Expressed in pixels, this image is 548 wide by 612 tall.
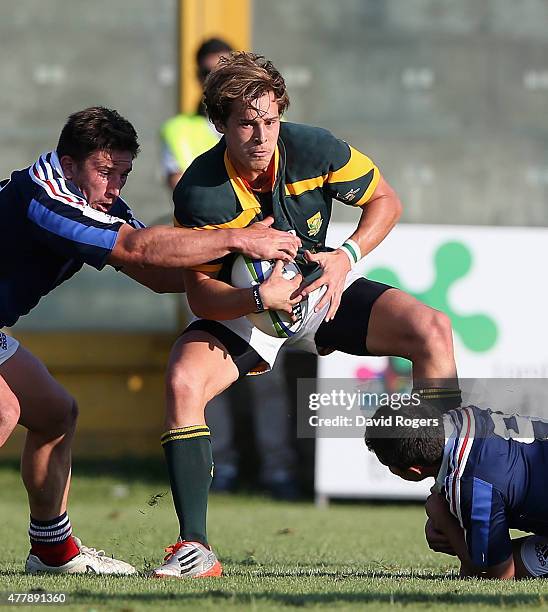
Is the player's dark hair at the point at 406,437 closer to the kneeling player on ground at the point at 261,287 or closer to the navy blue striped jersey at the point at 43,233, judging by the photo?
the kneeling player on ground at the point at 261,287

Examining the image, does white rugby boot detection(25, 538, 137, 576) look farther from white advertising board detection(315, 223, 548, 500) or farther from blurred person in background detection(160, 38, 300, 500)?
blurred person in background detection(160, 38, 300, 500)

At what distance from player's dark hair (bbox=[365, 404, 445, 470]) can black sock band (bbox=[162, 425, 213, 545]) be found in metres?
0.66

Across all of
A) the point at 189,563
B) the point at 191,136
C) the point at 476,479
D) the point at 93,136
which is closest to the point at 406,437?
the point at 476,479

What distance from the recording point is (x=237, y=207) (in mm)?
5492

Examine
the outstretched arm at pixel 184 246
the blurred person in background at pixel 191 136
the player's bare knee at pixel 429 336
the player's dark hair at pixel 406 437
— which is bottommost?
the player's dark hair at pixel 406 437

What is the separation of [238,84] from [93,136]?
1.99 ft

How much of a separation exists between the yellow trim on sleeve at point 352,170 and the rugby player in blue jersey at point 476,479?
1003mm

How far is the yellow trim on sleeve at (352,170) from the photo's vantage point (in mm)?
5656

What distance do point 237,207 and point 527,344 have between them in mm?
3585

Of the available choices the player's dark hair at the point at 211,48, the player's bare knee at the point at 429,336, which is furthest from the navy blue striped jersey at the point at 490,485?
the player's dark hair at the point at 211,48

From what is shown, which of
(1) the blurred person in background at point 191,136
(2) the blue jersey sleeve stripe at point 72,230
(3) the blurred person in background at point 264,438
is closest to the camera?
(2) the blue jersey sleeve stripe at point 72,230

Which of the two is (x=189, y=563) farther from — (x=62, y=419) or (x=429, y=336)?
(x=429, y=336)

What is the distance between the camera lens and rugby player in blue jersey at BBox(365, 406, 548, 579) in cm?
493

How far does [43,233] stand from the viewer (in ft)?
17.1
